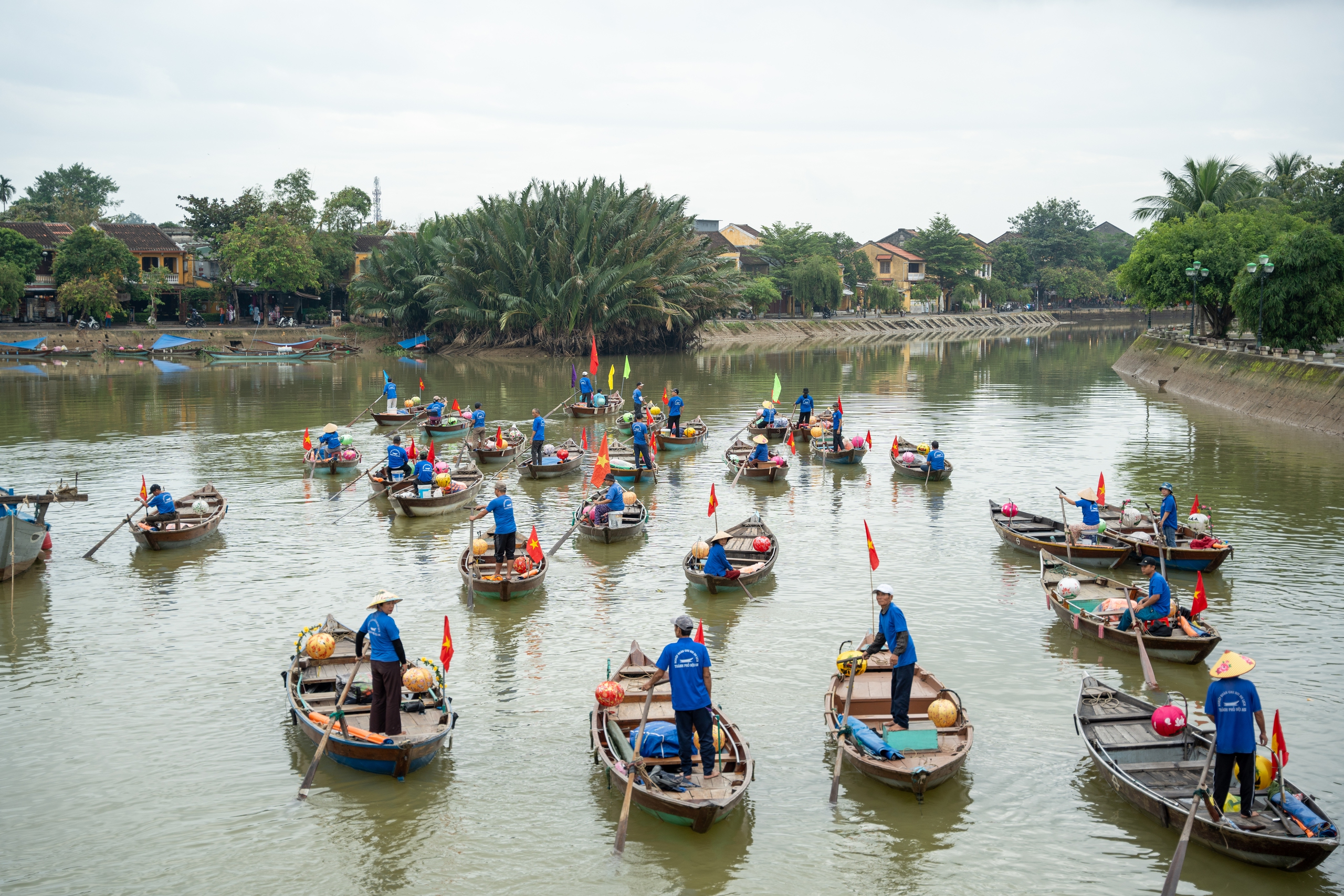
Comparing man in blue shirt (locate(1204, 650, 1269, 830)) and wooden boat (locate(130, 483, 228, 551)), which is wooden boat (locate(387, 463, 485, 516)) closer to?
wooden boat (locate(130, 483, 228, 551))

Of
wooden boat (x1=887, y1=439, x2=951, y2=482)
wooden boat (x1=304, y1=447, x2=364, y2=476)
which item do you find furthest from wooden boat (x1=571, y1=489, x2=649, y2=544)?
wooden boat (x1=304, y1=447, x2=364, y2=476)

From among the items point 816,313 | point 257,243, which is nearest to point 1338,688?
A: point 257,243

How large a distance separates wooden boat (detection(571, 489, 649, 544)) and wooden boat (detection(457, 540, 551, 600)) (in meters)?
2.83

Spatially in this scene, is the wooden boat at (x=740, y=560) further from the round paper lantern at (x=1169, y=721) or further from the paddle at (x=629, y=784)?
the round paper lantern at (x=1169, y=721)

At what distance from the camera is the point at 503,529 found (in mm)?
19141

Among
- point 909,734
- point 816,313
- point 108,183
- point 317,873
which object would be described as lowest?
point 317,873

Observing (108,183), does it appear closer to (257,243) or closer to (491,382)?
(257,243)

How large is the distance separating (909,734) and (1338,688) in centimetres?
726

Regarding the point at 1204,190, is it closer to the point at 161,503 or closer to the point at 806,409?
the point at 806,409

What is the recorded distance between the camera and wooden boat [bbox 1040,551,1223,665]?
15289 mm

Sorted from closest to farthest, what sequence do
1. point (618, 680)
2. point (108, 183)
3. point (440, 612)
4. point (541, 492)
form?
point (618, 680), point (440, 612), point (541, 492), point (108, 183)

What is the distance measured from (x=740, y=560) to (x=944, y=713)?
848cm

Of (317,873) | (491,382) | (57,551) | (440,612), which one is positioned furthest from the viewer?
(491,382)

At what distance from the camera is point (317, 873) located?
10531 millimetres
